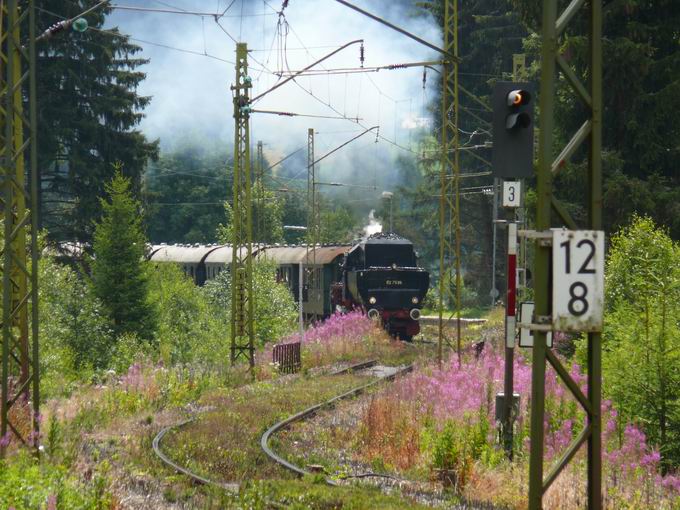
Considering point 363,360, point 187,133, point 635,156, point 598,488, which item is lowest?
point 363,360

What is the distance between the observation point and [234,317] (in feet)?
72.4

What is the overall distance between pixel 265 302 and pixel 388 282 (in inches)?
156

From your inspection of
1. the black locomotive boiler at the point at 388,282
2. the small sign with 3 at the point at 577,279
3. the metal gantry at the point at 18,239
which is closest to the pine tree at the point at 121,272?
the black locomotive boiler at the point at 388,282

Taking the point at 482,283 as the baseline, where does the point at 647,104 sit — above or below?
above

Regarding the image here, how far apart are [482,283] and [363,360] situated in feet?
98.4

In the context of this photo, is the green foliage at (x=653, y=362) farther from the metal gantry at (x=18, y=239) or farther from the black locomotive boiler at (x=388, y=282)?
the black locomotive boiler at (x=388, y=282)

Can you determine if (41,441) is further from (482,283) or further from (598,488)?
(482,283)

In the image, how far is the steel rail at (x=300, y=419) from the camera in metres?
11.3

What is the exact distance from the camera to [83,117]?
3962 centimetres

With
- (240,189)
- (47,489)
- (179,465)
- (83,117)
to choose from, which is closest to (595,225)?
(47,489)

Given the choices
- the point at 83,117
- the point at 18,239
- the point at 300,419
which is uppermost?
the point at 83,117

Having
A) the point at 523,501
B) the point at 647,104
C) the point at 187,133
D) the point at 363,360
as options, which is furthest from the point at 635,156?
the point at 187,133

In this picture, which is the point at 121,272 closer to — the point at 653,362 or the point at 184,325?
the point at 184,325

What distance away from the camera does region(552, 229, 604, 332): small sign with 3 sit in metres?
6.45
